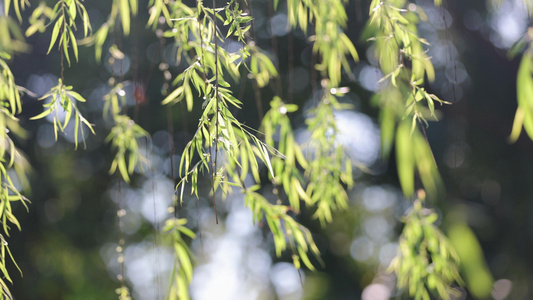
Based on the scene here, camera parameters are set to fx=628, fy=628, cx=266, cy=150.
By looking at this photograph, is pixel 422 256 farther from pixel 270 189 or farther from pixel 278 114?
pixel 270 189

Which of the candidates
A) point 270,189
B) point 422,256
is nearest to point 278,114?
point 422,256

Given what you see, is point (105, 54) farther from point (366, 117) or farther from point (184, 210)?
point (366, 117)

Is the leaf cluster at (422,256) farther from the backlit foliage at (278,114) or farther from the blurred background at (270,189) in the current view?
the blurred background at (270,189)

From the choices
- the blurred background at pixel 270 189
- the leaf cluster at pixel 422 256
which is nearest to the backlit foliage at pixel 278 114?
the leaf cluster at pixel 422 256

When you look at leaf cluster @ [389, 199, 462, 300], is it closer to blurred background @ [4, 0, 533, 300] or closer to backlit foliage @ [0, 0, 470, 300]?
backlit foliage @ [0, 0, 470, 300]

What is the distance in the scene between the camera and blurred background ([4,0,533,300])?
2777mm

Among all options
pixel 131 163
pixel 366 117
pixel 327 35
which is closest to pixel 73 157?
pixel 366 117

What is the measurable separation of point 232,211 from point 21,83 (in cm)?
122

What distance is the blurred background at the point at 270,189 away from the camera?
2.78m

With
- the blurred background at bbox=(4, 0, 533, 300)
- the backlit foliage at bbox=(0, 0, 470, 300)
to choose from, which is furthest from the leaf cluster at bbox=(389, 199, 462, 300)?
the blurred background at bbox=(4, 0, 533, 300)

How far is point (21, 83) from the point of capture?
309cm

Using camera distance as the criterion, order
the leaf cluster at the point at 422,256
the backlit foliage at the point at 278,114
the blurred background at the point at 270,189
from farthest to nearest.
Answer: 1. the blurred background at the point at 270,189
2. the leaf cluster at the point at 422,256
3. the backlit foliage at the point at 278,114

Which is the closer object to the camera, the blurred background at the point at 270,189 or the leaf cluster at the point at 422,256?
the leaf cluster at the point at 422,256

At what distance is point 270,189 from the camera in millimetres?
3182
